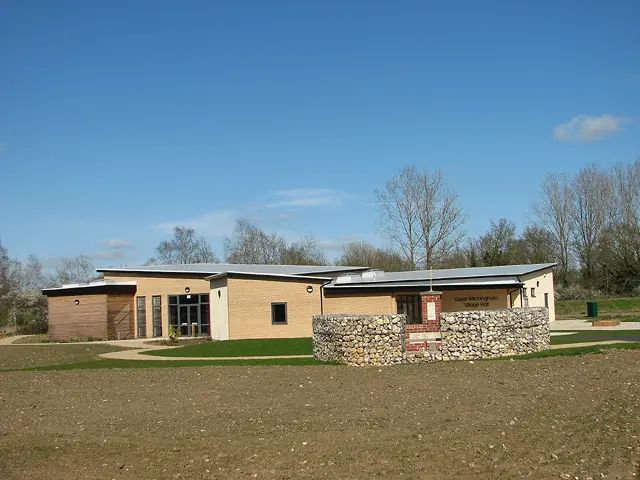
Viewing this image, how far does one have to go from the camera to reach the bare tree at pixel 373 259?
214ft

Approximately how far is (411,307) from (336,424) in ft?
70.1

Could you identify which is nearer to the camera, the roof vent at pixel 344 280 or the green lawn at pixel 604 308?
the roof vent at pixel 344 280

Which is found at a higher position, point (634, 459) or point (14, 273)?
point (14, 273)

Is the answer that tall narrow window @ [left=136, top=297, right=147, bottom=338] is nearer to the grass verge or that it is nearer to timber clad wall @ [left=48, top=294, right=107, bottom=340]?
timber clad wall @ [left=48, top=294, right=107, bottom=340]

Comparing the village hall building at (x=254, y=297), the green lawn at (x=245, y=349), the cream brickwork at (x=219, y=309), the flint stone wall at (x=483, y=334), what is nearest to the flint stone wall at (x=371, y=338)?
the flint stone wall at (x=483, y=334)

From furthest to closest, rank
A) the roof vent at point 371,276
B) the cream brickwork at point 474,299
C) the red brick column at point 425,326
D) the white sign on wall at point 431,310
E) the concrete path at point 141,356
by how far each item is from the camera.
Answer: the roof vent at point 371,276 → the cream brickwork at point 474,299 → the concrete path at point 141,356 → the white sign on wall at point 431,310 → the red brick column at point 425,326

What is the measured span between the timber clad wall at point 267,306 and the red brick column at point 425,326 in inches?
515

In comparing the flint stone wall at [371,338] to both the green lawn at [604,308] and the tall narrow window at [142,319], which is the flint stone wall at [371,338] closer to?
the tall narrow window at [142,319]

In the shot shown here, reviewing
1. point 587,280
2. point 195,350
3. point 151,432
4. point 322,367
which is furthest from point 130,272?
point 587,280

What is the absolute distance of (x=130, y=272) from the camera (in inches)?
1650

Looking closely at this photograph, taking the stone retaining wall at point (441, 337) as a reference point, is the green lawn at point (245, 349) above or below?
below

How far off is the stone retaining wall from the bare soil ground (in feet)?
5.76

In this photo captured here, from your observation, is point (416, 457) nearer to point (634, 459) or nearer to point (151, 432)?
point (634, 459)

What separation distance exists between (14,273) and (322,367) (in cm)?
6658
